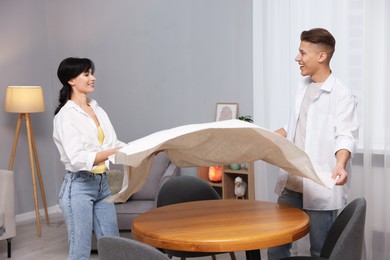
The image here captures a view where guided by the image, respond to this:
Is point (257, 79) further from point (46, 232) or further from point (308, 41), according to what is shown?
point (46, 232)

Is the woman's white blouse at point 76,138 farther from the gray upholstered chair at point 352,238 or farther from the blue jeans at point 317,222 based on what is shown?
the gray upholstered chair at point 352,238

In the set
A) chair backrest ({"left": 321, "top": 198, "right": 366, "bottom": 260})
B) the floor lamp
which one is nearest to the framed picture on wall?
the floor lamp

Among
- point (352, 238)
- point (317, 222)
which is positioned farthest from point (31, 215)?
point (352, 238)

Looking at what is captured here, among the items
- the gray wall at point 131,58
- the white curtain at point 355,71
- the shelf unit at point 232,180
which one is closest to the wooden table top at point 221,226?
the white curtain at point 355,71

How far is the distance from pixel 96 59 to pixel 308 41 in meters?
3.23

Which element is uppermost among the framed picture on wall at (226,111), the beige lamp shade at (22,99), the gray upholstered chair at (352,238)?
the beige lamp shade at (22,99)

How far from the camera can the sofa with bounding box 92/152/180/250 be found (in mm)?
4273

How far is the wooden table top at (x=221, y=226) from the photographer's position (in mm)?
2127

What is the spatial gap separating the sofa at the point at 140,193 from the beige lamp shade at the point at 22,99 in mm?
1055

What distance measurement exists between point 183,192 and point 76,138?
2.34ft

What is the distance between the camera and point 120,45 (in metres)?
5.51

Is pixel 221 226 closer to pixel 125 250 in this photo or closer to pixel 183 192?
pixel 125 250

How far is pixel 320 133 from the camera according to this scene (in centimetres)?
279

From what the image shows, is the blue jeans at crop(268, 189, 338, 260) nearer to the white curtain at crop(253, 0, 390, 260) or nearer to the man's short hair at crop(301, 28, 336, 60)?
the man's short hair at crop(301, 28, 336, 60)
